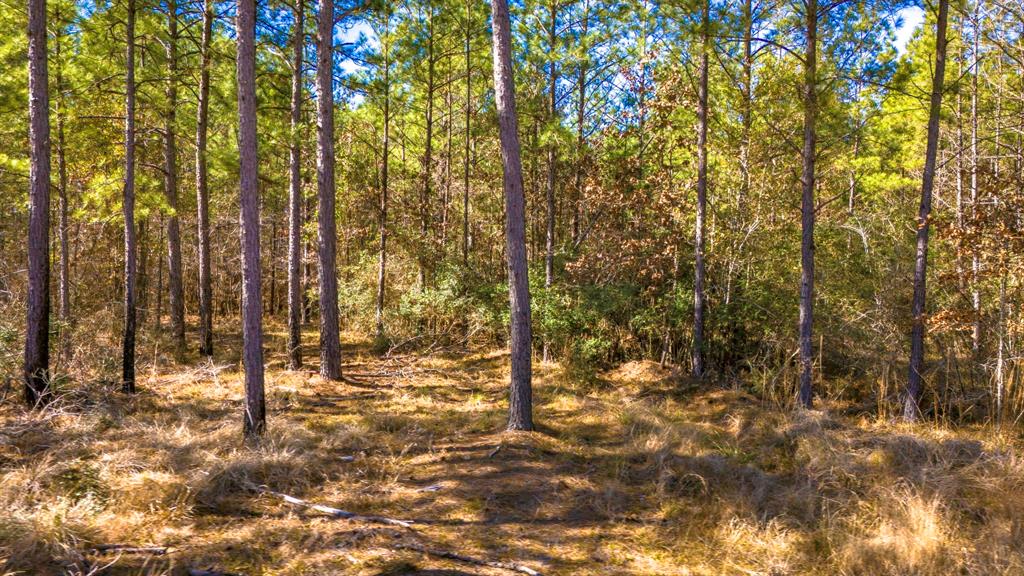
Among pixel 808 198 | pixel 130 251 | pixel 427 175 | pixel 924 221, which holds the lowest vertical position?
pixel 130 251

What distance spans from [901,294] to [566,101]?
777 centimetres

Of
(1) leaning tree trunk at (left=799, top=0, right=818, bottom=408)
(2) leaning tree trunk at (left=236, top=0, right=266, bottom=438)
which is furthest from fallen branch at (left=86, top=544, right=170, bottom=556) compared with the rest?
(1) leaning tree trunk at (left=799, top=0, right=818, bottom=408)

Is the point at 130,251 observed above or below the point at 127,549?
above

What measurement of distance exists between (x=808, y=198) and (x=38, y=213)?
450 inches

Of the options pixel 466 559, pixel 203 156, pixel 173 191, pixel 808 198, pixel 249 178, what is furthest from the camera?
pixel 173 191

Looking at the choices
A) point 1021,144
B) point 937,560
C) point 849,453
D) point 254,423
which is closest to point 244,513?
point 254,423

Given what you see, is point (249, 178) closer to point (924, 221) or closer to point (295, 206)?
point (295, 206)

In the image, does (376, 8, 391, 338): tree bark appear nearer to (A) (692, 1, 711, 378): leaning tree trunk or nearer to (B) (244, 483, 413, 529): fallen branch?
(A) (692, 1, 711, 378): leaning tree trunk

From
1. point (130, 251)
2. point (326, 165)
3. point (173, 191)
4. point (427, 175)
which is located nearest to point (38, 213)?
point (130, 251)

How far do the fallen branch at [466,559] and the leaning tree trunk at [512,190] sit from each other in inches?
114

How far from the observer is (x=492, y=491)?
5570 millimetres

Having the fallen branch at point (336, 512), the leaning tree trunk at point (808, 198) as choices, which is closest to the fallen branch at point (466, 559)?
the fallen branch at point (336, 512)

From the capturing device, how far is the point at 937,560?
4059 mm

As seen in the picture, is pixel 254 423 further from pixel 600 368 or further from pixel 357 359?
pixel 600 368
